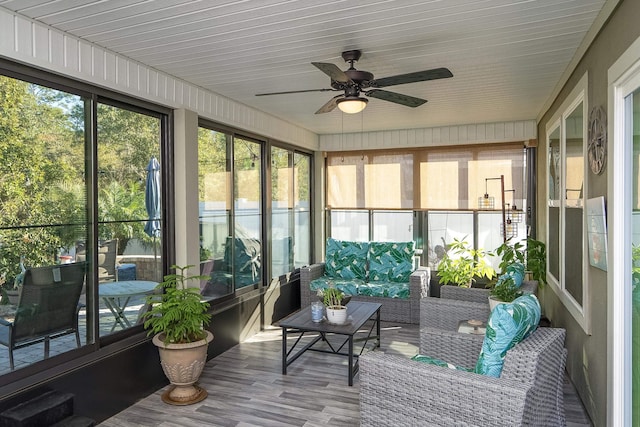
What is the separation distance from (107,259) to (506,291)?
10.9 ft

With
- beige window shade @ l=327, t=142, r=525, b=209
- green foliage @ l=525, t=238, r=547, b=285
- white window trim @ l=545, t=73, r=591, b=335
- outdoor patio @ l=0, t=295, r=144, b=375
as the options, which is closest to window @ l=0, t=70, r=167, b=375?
outdoor patio @ l=0, t=295, r=144, b=375

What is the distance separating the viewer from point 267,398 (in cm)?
350

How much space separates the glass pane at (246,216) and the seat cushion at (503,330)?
125 inches

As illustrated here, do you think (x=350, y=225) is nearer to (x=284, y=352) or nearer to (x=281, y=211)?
(x=281, y=211)

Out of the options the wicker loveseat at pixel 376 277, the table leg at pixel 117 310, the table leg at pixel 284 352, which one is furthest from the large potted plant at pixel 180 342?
the wicker loveseat at pixel 376 277

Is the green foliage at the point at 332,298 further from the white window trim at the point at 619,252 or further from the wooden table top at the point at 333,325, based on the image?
the white window trim at the point at 619,252

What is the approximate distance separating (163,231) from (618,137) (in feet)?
11.3

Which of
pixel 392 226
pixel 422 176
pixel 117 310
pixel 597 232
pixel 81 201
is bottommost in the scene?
pixel 117 310

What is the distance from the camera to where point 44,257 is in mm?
2924

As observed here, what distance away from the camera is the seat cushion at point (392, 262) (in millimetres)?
5922

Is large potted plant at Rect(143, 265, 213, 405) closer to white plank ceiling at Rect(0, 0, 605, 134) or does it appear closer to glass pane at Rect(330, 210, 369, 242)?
white plank ceiling at Rect(0, 0, 605, 134)

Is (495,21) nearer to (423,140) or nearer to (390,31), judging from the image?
(390,31)

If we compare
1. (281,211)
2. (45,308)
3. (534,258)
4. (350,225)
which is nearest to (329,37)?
(45,308)

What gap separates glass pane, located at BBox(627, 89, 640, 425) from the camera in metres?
2.20
